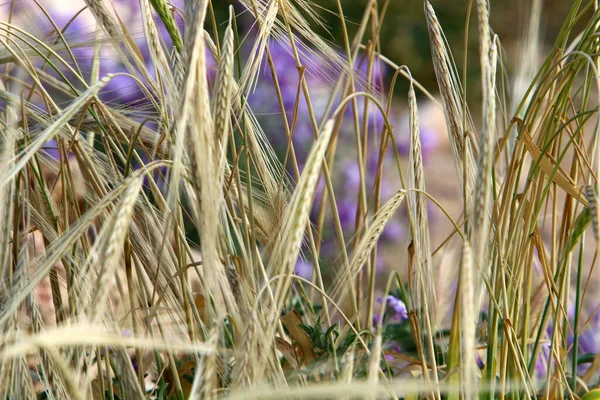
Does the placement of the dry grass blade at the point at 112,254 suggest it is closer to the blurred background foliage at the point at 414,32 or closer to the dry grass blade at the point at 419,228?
the dry grass blade at the point at 419,228

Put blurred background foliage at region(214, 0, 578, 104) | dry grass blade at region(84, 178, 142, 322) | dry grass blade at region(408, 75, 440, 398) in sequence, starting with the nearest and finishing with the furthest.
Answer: dry grass blade at region(84, 178, 142, 322) → dry grass blade at region(408, 75, 440, 398) → blurred background foliage at region(214, 0, 578, 104)

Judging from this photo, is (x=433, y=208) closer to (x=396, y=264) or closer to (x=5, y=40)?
(x=396, y=264)

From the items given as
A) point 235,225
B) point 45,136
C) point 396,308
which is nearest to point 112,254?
point 45,136

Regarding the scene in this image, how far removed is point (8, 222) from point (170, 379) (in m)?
0.30

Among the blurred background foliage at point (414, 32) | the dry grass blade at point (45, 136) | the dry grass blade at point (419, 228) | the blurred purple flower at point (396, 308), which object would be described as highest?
A: the blurred background foliage at point (414, 32)

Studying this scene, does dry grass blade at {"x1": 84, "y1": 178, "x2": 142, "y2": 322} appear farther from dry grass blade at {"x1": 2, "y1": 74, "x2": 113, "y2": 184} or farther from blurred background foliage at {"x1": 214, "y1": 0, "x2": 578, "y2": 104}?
blurred background foliage at {"x1": 214, "y1": 0, "x2": 578, "y2": 104}

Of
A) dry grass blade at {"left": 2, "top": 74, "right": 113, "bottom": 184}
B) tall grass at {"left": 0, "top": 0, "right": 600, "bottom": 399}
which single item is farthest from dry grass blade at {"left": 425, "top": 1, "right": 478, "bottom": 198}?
dry grass blade at {"left": 2, "top": 74, "right": 113, "bottom": 184}

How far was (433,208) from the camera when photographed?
7.88ft

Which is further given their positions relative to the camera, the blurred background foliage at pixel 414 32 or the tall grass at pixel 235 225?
the blurred background foliage at pixel 414 32

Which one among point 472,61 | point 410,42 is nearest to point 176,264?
point 410,42

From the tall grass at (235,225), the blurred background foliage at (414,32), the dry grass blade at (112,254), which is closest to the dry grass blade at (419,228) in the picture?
the tall grass at (235,225)

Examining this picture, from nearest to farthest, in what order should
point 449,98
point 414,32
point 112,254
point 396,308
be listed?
point 112,254 → point 449,98 → point 396,308 → point 414,32

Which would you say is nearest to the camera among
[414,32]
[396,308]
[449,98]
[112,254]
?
[112,254]

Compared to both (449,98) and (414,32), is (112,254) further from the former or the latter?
(414,32)
